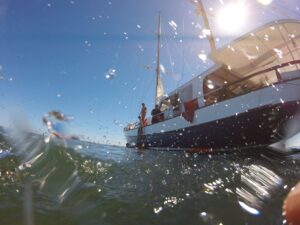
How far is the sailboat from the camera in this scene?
9672mm

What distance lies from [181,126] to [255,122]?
436 centimetres

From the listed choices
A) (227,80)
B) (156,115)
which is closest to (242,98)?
(227,80)

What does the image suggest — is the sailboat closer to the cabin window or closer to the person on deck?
the cabin window

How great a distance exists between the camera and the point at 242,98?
34.2ft

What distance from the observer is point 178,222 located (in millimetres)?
3123

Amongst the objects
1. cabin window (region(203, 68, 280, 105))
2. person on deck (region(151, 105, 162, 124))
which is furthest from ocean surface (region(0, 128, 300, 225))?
person on deck (region(151, 105, 162, 124))

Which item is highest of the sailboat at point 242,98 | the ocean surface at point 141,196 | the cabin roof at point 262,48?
the cabin roof at point 262,48

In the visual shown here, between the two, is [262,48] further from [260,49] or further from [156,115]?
[156,115]

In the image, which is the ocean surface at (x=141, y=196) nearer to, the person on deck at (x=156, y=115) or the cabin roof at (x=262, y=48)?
the cabin roof at (x=262, y=48)

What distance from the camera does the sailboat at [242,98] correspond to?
9.67 m

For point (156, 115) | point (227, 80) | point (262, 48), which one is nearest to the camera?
point (262, 48)

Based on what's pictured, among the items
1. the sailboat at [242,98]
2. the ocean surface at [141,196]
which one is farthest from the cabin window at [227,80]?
the ocean surface at [141,196]

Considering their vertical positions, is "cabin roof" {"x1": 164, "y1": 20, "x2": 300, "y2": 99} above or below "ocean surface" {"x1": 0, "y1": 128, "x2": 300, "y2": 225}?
above

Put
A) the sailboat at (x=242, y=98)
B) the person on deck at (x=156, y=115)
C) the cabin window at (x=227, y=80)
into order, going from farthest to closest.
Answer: the person on deck at (x=156, y=115) < the cabin window at (x=227, y=80) < the sailboat at (x=242, y=98)
